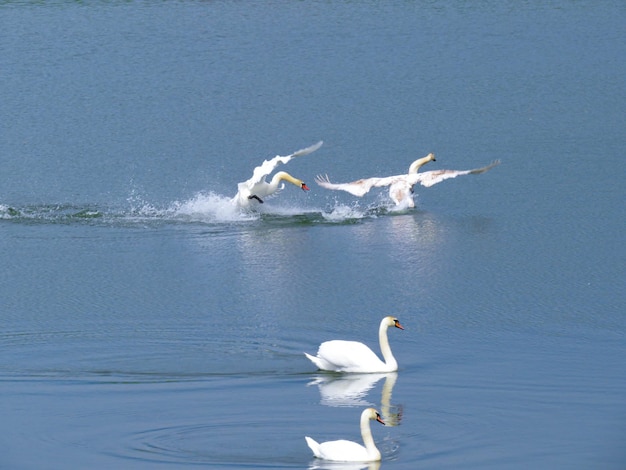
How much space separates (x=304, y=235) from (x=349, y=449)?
8496 mm

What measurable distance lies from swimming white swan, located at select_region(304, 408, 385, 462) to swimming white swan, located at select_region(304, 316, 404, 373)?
2143 mm

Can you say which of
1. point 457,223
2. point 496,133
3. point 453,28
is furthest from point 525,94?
point 457,223

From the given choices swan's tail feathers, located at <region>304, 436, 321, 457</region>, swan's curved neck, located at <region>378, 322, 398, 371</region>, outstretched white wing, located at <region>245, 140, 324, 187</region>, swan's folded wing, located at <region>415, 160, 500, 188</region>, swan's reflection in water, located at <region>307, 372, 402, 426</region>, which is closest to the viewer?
swan's tail feathers, located at <region>304, 436, 321, 457</region>

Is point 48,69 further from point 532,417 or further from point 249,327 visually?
point 532,417

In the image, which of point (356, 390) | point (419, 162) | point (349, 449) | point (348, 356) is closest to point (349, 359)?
point (348, 356)

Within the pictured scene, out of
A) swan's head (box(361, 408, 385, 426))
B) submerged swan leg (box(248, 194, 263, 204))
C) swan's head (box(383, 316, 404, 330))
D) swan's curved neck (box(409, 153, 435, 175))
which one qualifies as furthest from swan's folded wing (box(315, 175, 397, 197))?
swan's head (box(361, 408, 385, 426))

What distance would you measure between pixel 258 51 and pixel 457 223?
10.7 m

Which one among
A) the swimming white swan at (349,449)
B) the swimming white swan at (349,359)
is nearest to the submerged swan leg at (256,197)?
the swimming white swan at (349,359)

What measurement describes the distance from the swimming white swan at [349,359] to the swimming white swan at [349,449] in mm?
2143

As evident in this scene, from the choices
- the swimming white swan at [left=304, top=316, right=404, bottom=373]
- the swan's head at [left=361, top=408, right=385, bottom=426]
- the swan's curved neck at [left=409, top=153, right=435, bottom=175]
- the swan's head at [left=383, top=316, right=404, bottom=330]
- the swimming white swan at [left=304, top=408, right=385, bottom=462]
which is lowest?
the swimming white swan at [left=304, top=408, right=385, bottom=462]

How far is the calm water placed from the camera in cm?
1125

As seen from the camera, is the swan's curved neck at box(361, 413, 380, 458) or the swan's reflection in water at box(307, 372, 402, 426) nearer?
the swan's curved neck at box(361, 413, 380, 458)

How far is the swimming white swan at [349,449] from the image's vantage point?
1005 cm

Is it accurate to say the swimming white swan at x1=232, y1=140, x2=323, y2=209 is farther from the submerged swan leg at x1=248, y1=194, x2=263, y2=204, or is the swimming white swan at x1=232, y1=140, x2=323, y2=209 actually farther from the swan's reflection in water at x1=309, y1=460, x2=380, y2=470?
the swan's reflection in water at x1=309, y1=460, x2=380, y2=470
